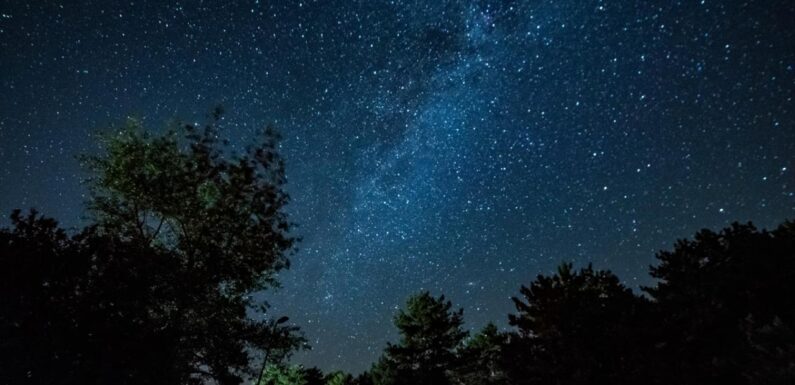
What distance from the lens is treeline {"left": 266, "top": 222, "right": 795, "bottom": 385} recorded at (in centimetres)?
1455

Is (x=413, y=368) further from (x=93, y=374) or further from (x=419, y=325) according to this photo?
(x=93, y=374)

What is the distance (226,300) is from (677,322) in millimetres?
17212

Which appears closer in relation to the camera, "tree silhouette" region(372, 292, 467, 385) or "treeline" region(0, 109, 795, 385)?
"treeline" region(0, 109, 795, 385)

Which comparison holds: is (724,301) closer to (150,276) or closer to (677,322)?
(677,322)

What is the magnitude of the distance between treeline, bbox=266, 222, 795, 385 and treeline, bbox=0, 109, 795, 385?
0.05 metres

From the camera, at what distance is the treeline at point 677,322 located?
14.6m

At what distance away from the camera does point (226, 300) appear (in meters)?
20.0

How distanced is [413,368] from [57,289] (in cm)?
2279

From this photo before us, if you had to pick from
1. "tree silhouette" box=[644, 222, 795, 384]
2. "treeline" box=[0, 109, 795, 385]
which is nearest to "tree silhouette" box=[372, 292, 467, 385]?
"treeline" box=[0, 109, 795, 385]

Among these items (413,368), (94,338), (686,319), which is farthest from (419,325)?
(94,338)

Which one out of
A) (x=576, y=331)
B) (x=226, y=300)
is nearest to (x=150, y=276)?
(x=226, y=300)

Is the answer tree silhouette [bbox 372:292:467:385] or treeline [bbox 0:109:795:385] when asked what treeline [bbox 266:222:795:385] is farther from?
tree silhouette [bbox 372:292:467:385]

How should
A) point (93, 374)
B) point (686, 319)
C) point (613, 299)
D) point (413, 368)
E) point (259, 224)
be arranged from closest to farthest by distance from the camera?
1. point (93, 374)
2. point (686, 319)
3. point (613, 299)
4. point (259, 224)
5. point (413, 368)

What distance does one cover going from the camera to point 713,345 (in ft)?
51.8
